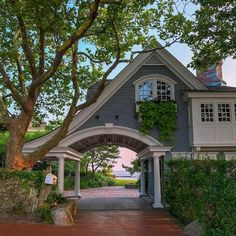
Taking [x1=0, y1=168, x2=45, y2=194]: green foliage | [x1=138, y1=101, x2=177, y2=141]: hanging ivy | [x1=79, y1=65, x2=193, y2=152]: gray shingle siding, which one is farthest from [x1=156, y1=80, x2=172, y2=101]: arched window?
[x1=0, y1=168, x2=45, y2=194]: green foliage

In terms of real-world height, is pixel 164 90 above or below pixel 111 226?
above

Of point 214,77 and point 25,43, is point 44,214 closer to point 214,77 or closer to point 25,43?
point 25,43

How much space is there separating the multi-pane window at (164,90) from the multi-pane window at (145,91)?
460 millimetres

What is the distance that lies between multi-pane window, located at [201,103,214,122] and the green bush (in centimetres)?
515

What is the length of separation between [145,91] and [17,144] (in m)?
8.48

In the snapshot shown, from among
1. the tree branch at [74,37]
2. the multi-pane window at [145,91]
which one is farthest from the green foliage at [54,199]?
the multi-pane window at [145,91]

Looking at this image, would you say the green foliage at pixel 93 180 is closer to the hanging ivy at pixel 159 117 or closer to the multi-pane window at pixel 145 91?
the multi-pane window at pixel 145 91

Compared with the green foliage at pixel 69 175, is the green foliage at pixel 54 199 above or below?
below

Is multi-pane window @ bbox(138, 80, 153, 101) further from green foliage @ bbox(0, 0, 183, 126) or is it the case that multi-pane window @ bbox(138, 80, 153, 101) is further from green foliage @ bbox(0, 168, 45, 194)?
green foliage @ bbox(0, 168, 45, 194)

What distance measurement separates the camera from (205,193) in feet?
26.2

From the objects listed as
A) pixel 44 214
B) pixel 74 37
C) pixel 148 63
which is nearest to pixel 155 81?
pixel 148 63

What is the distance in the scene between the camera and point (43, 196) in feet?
43.0

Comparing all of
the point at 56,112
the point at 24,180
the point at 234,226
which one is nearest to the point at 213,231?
the point at 234,226

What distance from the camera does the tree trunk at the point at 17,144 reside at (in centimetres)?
1398
